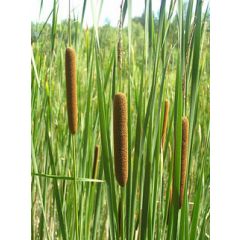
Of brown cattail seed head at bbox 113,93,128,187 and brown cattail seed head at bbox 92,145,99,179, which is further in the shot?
brown cattail seed head at bbox 92,145,99,179

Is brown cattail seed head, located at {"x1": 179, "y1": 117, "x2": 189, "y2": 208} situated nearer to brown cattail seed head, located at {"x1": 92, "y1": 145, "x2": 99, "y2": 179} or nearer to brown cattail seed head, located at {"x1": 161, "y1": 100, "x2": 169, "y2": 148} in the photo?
brown cattail seed head, located at {"x1": 161, "y1": 100, "x2": 169, "y2": 148}

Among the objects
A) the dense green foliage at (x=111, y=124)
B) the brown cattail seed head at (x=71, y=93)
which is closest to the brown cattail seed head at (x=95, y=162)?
the dense green foliage at (x=111, y=124)

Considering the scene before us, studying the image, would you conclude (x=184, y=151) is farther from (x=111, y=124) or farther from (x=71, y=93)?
(x=71, y=93)

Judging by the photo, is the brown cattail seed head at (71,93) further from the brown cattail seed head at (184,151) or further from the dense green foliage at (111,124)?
the brown cattail seed head at (184,151)

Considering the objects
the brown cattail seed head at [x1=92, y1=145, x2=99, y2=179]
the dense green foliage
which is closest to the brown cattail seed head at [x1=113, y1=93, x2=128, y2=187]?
the dense green foliage

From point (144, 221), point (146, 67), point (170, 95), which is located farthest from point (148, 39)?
point (144, 221)

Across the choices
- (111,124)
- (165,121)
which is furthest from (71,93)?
(165,121)

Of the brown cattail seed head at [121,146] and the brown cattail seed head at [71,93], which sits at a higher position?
the brown cattail seed head at [71,93]

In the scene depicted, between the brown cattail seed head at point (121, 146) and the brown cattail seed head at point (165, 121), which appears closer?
the brown cattail seed head at point (121, 146)
